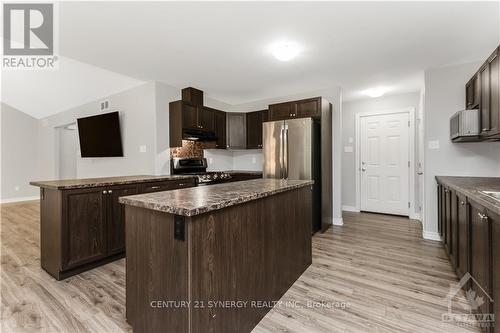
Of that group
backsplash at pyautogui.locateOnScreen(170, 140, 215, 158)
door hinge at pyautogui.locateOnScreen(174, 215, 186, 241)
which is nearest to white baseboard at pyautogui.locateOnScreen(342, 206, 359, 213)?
backsplash at pyautogui.locateOnScreen(170, 140, 215, 158)

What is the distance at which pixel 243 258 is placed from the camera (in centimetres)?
157

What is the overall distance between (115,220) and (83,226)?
0.34 m

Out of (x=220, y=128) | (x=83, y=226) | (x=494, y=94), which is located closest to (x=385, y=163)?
(x=494, y=94)

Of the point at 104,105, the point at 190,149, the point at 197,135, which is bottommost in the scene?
the point at 190,149

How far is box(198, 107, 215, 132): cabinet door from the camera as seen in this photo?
4.49 metres

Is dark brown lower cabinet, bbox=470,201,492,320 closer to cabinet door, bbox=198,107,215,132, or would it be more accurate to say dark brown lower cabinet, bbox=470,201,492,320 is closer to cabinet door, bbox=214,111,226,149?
cabinet door, bbox=198,107,215,132

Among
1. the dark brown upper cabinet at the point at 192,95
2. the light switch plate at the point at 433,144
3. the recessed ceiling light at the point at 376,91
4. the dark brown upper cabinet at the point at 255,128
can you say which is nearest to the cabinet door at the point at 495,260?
the light switch plate at the point at 433,144

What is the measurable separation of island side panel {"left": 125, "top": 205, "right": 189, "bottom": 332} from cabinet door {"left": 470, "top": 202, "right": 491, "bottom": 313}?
1794 millimetres

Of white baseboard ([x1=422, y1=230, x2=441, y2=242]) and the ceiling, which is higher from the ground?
the ceiling

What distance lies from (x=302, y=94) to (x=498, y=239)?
3.86 meters

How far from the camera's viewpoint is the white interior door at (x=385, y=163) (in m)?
4.78

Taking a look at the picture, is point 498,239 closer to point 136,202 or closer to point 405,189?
point 136,202

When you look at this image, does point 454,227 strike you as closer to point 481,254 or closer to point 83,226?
point 481,254

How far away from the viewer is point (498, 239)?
131 cm
